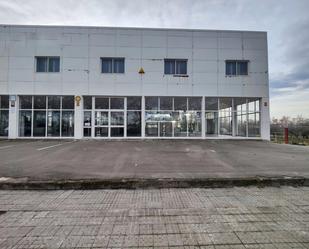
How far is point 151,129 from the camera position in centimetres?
1739

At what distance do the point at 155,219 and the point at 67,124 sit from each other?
51.7 feet

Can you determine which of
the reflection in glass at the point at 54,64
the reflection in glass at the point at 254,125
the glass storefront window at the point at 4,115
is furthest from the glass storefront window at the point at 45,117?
the reflection in glass at the point at 254,125

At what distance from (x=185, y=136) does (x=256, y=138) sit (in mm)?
6752

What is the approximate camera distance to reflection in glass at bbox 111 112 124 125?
17250 mm

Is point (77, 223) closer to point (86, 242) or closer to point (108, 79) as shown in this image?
point (86, 242)

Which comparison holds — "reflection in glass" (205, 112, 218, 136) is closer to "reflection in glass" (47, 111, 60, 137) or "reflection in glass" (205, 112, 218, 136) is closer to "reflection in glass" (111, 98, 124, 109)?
"reflection in glass" (111, 98, 124, 109)

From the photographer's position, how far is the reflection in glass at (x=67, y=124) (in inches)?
669

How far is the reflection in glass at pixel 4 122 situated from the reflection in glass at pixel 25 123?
3.56 feet

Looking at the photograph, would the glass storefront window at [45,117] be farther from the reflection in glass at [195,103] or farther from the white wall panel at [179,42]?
the reflection in glass at [195,103]

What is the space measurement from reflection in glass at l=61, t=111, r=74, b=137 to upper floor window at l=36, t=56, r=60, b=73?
4059 millimetres

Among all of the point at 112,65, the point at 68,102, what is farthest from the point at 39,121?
the point at 112,65

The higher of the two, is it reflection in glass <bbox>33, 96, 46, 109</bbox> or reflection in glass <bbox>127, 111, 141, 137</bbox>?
reflection in glass <bbox>33, 96, 46, 109</bbox>

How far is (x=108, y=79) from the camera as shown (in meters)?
17.1

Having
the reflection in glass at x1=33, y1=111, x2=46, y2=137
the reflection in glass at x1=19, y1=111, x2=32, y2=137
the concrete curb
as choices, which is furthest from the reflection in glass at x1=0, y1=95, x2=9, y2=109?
the concrete curb
